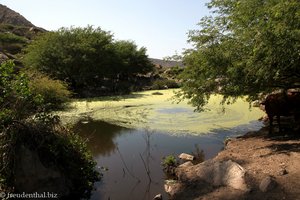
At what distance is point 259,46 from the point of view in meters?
8.85

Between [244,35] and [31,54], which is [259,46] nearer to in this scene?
[244,35]

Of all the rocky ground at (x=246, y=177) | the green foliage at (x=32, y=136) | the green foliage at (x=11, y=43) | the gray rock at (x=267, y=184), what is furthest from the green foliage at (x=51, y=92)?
the green foliage at (x=11, y=43)

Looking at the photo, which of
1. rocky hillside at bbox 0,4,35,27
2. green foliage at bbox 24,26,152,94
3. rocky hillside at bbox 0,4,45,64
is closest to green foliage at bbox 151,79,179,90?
green foliage at bbox 24,26,152,94

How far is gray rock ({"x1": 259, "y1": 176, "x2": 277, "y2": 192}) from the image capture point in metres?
6.46

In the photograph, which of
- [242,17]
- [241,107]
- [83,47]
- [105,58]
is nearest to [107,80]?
[105,58]

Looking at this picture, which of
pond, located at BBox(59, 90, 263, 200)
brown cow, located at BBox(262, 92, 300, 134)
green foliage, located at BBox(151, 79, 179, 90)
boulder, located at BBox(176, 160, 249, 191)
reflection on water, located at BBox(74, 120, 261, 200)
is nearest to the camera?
boulder, located at BBox(176, 160, 249, 191)

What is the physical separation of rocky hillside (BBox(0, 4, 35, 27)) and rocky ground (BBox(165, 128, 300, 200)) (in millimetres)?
90442

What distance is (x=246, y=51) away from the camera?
9.80m

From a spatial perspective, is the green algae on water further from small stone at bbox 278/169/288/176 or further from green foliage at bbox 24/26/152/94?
green foliage at bbox 24/26/152/94

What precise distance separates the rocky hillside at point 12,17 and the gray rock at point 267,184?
302ft

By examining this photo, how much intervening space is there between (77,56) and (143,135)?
1712cm

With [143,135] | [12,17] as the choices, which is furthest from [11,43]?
[12,17]

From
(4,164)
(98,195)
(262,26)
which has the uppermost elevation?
(262,26)

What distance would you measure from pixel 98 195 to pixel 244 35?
593 centimetres
